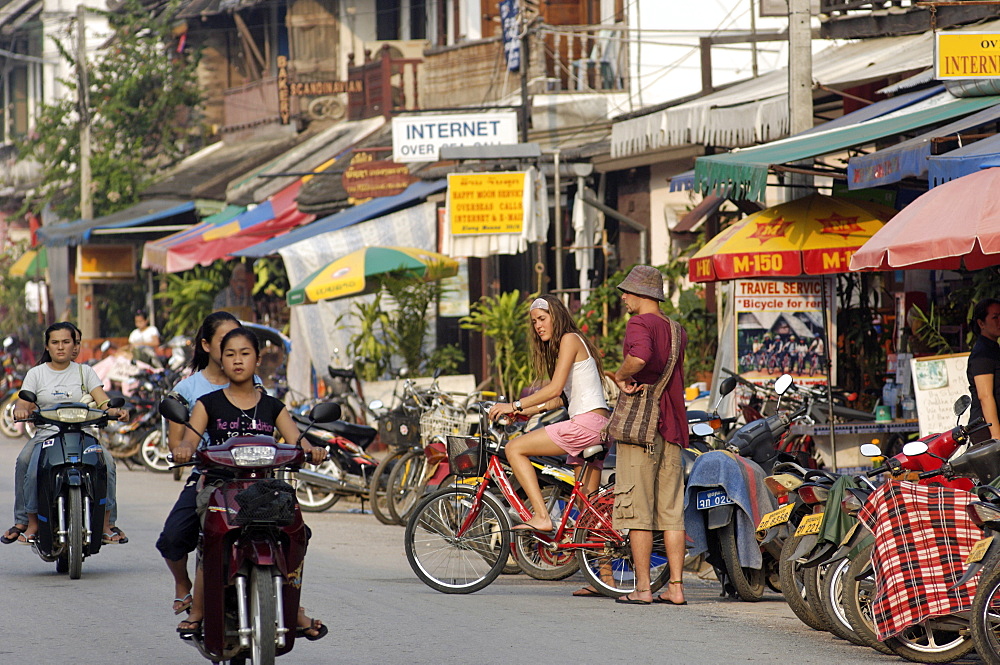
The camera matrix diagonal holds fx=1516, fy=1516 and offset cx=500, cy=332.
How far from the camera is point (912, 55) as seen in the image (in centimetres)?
1441

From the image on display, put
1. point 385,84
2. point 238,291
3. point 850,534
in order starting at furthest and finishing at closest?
point 238,291
point 385,84
point 850,534

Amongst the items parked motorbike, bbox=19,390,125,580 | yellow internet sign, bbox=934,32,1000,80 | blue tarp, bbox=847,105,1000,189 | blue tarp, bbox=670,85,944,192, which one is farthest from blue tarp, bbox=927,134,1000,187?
parked motorbike, bbox=19,390,125,580

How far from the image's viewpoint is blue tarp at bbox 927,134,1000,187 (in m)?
9.34

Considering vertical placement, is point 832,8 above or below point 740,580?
above

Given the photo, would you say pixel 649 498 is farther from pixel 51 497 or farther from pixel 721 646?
pixel 51 497

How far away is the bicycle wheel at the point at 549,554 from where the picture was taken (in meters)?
9.27

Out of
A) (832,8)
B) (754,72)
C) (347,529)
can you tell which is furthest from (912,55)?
(347,529)

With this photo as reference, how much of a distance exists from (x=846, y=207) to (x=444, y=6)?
53.8 feet

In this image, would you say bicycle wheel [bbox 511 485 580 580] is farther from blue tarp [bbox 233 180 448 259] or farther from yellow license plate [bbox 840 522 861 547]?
blue tarp [bbox 233 180 448 259]

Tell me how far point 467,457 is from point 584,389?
0.84 meters

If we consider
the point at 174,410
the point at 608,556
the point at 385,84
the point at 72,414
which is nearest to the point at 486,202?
the point at 72,414

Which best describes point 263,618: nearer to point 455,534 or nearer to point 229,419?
point 229,419

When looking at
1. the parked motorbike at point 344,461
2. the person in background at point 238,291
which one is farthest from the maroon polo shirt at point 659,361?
the person in background at point 238,291

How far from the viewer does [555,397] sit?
29.8 feet
